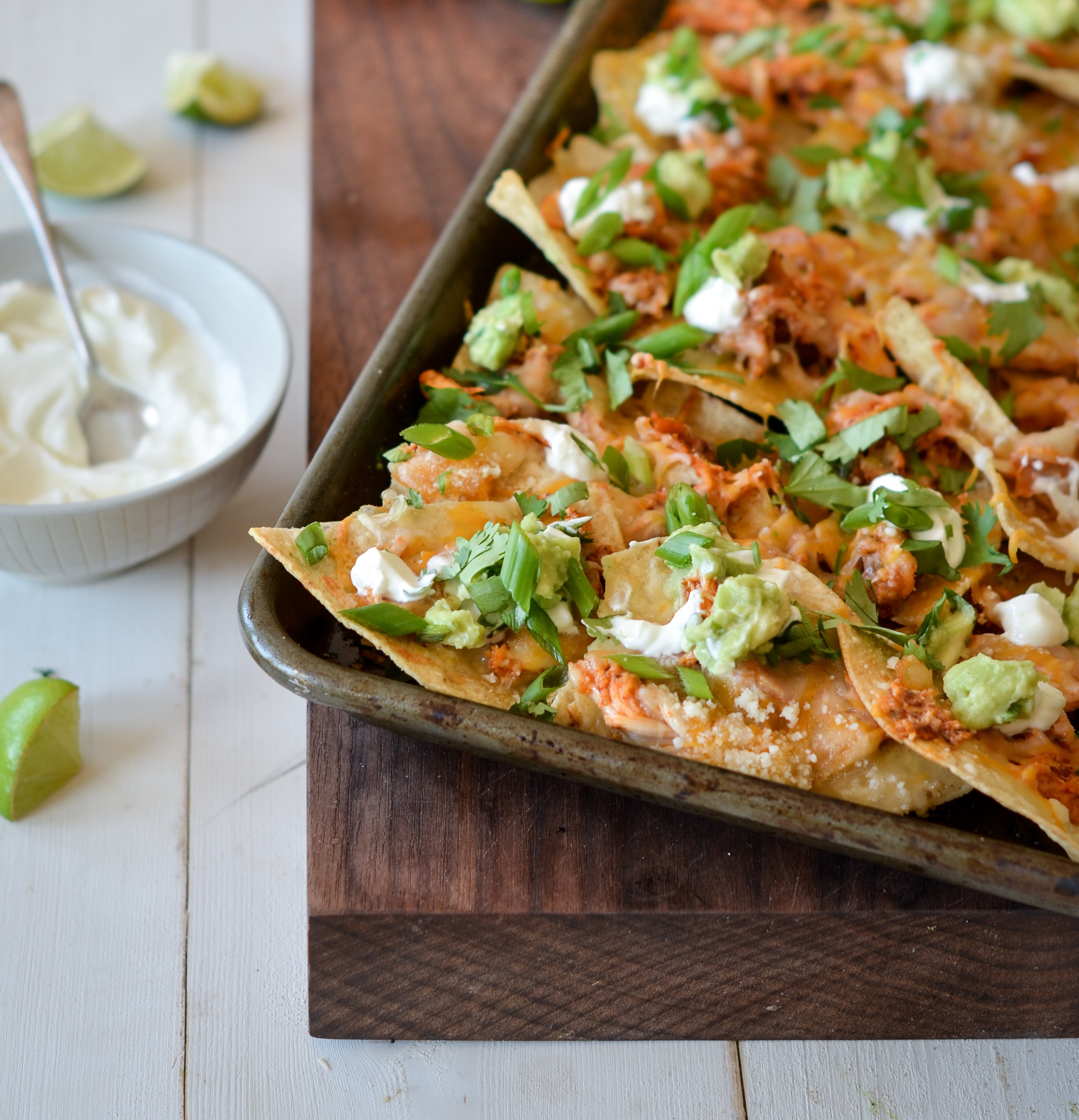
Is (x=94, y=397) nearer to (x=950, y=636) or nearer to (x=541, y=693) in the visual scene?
(x=541, y=693)

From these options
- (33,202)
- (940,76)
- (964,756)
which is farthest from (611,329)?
(33,202)

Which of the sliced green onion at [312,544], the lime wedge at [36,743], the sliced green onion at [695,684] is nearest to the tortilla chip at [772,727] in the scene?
the sliced green onion at [695,684]

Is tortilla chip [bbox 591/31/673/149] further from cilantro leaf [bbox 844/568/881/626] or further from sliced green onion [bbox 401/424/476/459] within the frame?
cilantro leaf [bbox 844/568/881/626]

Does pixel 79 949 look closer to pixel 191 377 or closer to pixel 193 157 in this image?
pixel 191 377

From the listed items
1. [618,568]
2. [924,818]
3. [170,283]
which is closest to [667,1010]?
[924,818]

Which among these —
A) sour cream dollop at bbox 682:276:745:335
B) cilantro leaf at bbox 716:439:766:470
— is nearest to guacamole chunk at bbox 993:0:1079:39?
sour cream dollop at bbox 682:276:745:335

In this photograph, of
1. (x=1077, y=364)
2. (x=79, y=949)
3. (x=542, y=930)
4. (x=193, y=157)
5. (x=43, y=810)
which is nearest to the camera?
(x=542, y=930)

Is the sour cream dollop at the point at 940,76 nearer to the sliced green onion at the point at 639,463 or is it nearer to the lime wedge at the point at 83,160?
the sliced green onion at the point at 639,463
